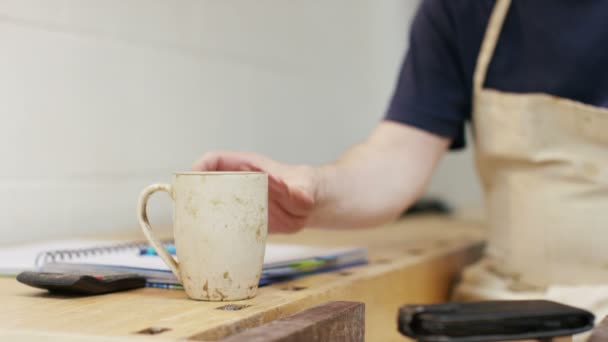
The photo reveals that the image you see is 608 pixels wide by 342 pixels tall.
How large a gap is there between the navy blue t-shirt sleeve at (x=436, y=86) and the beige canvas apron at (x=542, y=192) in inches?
2.2

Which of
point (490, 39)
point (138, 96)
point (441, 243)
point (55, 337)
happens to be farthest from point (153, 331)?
point (138, 96)

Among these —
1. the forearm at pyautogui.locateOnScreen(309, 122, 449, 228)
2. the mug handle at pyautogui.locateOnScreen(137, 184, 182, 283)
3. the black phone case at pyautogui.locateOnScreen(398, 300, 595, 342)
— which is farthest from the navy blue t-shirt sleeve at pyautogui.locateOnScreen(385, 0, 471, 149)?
the black phone case at pyautogui.locateOnScreen(398, 300, 595, 342)

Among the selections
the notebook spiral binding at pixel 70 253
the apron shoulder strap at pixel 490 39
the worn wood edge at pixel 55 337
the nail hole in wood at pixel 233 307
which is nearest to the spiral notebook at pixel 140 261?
the notebook spiral binding at pixel 70 253

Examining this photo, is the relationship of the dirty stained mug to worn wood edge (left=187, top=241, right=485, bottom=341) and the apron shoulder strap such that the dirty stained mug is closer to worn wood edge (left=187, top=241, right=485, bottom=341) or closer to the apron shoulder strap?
worn wood edge (left=187, top=241, right=485, bottom=341)

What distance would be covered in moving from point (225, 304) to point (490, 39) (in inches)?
25.9

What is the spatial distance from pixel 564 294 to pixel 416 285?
0.20 metres

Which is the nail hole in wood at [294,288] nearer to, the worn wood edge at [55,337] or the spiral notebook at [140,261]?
the spiral notebook at [140,261]

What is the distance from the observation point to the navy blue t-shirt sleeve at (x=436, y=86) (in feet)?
4.01

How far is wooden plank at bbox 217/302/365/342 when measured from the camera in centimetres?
55

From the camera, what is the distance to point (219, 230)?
71cm

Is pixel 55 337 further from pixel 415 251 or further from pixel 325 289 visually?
pixel 415 251

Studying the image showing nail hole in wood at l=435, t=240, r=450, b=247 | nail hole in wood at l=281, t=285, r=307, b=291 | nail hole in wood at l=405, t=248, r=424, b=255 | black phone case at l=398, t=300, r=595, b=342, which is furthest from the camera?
nail hole in wood at l=435, t=240, r=450, b=247

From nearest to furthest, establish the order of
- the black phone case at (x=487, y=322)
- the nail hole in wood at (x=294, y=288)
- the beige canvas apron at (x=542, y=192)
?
1. the black phone case at (x=487, y=322)
2. the nail hole in wood at (x=294, y=288)
3. the beige canvas apron at (x=542, y=192)

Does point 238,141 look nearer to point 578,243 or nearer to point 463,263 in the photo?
point 463,263
